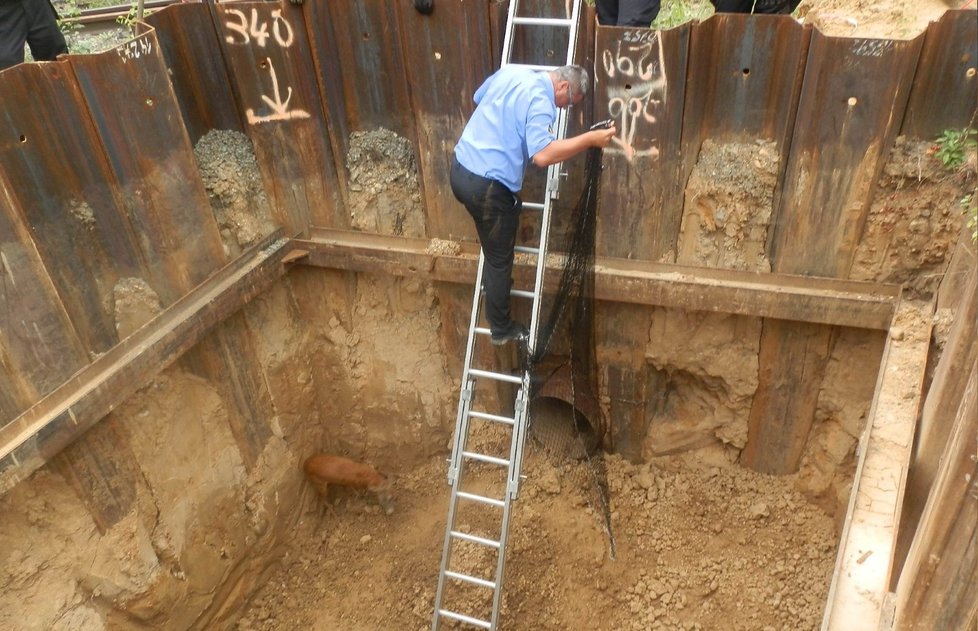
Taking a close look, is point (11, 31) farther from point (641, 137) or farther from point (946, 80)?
point (946, 80)

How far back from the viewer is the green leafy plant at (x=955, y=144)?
3.69 metres

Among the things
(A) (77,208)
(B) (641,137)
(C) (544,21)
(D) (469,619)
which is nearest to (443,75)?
(C) (544,21)

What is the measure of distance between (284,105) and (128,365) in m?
2.00

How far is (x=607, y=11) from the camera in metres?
4.93

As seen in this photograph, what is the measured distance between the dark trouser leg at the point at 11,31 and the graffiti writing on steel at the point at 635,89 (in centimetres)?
415

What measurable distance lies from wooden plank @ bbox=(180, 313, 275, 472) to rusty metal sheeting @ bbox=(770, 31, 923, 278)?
379 cm

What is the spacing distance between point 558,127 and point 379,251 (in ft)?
5.63

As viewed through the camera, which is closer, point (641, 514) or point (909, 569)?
point (909, 569)

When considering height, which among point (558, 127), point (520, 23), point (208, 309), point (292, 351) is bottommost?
point (292, 351)

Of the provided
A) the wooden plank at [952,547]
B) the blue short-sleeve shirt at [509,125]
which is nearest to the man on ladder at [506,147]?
the blue short-sleeve shirt at [509,125]

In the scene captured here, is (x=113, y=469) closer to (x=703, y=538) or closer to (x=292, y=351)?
(x=292, y=351)

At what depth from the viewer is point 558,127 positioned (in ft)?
13.9

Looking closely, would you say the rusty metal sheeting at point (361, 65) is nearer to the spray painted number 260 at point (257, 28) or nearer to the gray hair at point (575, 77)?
the spray painted number 260 at point (257, 28)

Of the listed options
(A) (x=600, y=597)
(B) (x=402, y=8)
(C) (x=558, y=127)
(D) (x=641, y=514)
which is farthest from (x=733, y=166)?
(A) (x=600, y=597)
